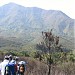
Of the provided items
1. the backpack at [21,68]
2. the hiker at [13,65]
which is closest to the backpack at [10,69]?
the hiker at [13,65]

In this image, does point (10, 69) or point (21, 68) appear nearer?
point (10, 69)

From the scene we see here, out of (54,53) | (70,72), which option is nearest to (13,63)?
(70,72)

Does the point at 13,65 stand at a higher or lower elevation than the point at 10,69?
higher

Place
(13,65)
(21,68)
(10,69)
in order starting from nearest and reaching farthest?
(10,69) < (13,65) < (21,68)

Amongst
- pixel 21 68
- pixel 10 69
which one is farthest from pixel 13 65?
pixel 21 68

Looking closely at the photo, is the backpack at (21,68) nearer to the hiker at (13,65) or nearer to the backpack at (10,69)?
the hiker at (13,65)

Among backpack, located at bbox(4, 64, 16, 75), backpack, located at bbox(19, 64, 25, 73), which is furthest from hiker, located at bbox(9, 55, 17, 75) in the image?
backpack, located at bbox(19, 64, 25, 73)

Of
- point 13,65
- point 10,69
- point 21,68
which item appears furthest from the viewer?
point 21,68

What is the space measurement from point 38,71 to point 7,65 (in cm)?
757

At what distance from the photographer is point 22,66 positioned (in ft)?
35.4

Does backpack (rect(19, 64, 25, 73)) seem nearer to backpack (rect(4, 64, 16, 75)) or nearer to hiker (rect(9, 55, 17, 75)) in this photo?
hiker (rect(9, 55, 17, 75))

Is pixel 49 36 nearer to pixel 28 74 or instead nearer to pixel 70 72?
pixel 70 72

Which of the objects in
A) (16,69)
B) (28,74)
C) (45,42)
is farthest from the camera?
(45,42)

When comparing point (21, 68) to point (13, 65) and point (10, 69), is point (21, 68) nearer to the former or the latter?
point (13, 65)
